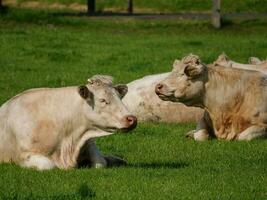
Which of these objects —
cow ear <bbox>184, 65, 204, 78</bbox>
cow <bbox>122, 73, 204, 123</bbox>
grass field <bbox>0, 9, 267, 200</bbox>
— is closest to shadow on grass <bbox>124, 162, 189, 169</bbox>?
grass field <bbox>0, 9, 267, 200</bbox>

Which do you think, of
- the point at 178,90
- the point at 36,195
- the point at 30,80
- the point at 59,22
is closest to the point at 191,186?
the point at 36,195

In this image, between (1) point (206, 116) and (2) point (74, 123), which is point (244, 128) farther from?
(2) point (74, 123)

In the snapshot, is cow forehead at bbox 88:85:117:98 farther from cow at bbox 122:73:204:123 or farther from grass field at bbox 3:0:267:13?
grass field at bbox 3:0:267:13

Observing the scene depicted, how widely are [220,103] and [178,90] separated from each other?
73 cm

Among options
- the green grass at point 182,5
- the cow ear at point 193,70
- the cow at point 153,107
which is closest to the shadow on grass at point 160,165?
the cow ear at point 193,70

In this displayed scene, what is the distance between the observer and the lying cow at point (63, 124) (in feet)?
40.4

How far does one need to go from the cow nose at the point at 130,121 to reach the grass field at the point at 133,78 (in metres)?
0.56

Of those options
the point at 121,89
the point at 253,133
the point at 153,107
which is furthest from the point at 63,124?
the point at 153,107

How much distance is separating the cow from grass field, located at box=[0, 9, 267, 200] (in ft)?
2.13

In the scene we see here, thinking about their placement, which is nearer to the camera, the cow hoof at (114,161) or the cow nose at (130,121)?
the cow nose at (130,121)

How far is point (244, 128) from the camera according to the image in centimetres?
1591

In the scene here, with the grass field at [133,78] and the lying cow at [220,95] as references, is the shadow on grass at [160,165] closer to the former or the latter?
the grass field at [133,78]

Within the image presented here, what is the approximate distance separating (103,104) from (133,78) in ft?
37.2

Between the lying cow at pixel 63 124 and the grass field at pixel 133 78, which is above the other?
the lying cow at pixel 63 124
